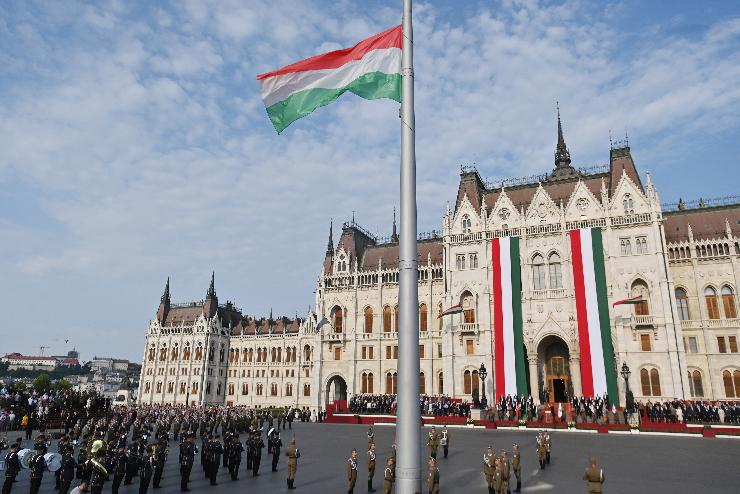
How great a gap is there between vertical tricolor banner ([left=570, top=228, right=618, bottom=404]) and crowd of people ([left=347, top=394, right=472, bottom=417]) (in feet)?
34.0

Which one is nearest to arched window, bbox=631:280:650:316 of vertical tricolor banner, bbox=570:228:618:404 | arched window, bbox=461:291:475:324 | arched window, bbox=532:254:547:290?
vertical tricolor banner, bbox=570:228:618:404

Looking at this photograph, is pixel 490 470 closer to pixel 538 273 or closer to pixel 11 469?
pixel 11 469

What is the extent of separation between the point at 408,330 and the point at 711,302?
153 ft

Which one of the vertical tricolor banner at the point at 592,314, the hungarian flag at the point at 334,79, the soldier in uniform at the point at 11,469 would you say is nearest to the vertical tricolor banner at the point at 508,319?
the vertical tricolor banner at the point at 592,314

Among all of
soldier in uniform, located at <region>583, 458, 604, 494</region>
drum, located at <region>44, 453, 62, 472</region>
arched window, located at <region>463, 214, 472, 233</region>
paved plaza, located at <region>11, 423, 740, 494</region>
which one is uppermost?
arched window, located at <region>463, 214, 472, 233</region>

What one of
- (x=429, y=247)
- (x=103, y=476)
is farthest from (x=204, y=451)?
(x=429, y=247)

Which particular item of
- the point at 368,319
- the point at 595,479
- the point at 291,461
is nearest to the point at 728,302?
the point at 368,319

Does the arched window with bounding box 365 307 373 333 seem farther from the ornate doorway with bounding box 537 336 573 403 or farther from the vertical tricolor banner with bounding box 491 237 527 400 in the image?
the ornate doorway with bounding box 537 336 573 403

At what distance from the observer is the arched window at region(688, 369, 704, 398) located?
42281mm

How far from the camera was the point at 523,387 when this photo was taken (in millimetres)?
43250

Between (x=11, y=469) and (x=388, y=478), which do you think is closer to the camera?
(x=388, y=478)

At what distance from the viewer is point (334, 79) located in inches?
417

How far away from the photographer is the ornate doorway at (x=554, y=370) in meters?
44.9

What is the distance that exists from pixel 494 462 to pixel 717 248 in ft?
132
